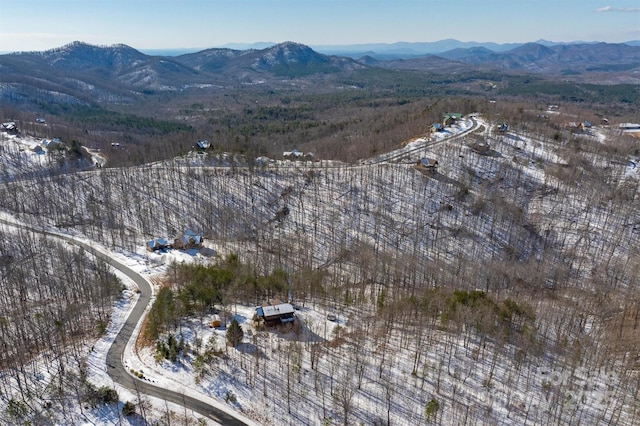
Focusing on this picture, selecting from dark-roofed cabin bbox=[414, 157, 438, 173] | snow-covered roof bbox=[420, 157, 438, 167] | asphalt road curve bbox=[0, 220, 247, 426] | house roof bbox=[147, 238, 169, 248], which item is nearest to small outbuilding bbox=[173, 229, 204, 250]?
house roof bbox=[147, 238, 169, 248]

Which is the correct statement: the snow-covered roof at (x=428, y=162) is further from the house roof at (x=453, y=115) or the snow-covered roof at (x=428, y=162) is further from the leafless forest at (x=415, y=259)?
the house roof at (x=453, y=115)

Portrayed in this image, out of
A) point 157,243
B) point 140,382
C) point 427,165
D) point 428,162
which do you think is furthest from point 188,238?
point 428,162

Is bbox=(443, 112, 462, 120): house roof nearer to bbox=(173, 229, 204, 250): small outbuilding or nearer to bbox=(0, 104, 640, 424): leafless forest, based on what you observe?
bbox=(0, 104, 640, 424): leafless forest

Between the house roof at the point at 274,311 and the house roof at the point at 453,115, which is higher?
the house roof at the point at 453,115

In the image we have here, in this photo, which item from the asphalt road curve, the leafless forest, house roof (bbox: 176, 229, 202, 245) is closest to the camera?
the asphalt road curve

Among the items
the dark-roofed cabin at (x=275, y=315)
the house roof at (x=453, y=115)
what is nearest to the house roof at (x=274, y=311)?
the dark-roofed cabin at (x=275, y=315)

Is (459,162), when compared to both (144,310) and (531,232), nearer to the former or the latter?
(531,232)

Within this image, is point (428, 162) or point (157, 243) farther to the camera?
point (428, 162)

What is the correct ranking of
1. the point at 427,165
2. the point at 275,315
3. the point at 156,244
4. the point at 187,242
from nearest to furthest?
1. the point at 275,315
2. the point at 156,244
3. the point at 187,242
4. the point at 427,165

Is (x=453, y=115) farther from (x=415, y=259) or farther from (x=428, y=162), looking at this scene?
(x=415, y=259)
